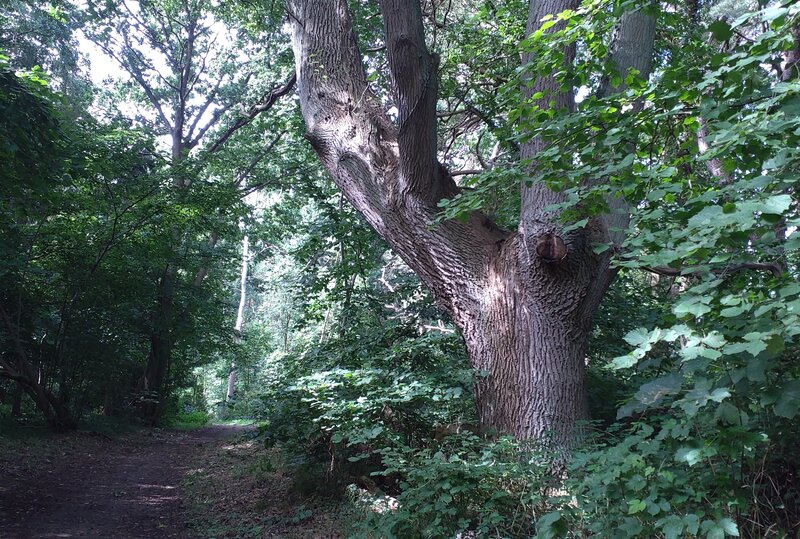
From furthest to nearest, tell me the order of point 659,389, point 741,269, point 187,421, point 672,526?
point 187,421, point 741,269, point 672,526, point 659,389

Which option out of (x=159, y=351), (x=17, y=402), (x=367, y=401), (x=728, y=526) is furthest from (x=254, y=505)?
(x=159, y=351)

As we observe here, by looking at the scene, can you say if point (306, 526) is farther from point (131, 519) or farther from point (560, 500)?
point (560, 500)

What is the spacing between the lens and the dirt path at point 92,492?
661cm

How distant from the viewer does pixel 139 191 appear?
12.3 meters

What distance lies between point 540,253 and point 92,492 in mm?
7840

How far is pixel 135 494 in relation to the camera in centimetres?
884

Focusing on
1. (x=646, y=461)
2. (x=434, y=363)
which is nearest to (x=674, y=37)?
(x=434, y=363)

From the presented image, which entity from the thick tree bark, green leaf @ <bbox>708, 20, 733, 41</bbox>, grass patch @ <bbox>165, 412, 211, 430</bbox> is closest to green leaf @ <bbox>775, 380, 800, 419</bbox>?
green leaf @ <bbox>708, 20, 733, 41</bbox>

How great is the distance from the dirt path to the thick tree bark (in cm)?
432

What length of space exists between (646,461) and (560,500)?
633 mm

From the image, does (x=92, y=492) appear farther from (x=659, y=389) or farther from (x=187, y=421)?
(x=187, y=421)

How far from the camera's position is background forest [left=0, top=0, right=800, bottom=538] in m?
2.77

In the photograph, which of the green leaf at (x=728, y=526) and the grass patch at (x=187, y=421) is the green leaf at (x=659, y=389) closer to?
the green leaf at (x=728, y=526)

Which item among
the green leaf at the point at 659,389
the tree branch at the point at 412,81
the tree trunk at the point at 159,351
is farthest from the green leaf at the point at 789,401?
the tree trunk at the point at 159,351
